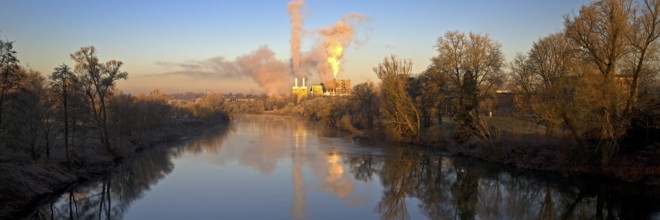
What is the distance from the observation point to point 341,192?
63.6 ft

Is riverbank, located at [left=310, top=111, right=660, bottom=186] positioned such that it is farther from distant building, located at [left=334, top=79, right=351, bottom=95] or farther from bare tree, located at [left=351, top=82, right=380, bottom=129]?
distant building, located at [left=334, top=79, right=351, bottom=95]

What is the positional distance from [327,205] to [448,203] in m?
4.89

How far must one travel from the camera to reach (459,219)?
1531 cm

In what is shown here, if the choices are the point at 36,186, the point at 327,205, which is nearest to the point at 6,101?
the point at 36,186

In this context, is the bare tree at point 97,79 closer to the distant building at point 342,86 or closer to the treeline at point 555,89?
the treeline at point 555,89

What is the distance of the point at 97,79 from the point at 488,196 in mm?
25844

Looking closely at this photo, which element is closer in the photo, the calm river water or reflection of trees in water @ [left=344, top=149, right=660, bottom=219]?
reflection of trees in water @ [left=344, top=149, right=660, bottom=219]

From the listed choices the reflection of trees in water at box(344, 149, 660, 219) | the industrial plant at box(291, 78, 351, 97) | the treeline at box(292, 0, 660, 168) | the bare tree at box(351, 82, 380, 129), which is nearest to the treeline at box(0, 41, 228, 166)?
the reflection of trees in water at box(344, 149, 660, 219)

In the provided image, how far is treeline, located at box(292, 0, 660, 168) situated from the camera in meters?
18.5

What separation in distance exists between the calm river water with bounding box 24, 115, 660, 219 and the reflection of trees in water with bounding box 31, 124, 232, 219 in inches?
1.6

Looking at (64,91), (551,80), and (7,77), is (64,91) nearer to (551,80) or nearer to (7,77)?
(7,77)

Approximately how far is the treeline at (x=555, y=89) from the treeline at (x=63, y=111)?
21.4 m

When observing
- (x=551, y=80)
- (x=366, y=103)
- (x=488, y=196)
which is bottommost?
(x=488, y=196)

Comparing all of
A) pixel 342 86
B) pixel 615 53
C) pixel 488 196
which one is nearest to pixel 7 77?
pixel 488 196
